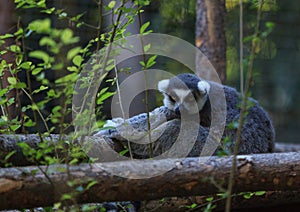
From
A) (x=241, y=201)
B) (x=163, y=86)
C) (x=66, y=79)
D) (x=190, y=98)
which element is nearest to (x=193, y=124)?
(x=190, y=98)

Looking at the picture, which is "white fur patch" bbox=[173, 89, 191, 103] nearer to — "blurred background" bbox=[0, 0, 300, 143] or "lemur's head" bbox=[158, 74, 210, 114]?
"lemur's head" bbox=[158, 74, 210, 114]

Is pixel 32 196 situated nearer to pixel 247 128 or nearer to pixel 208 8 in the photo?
pixel 247 128

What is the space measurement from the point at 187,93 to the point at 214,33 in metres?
1.21

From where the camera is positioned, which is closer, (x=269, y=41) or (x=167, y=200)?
(x=167, y=200)

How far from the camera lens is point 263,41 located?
20.1 ft

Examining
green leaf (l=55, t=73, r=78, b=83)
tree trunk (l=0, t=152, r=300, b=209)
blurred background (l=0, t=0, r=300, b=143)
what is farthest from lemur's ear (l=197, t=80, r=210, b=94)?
green leaf (l=55, t=73, r=78, b=83)

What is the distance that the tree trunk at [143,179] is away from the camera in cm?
171

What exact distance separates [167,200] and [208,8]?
2.34 metres

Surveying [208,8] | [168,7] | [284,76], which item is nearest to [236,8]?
[168,7]

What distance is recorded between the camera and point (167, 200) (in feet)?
8.23

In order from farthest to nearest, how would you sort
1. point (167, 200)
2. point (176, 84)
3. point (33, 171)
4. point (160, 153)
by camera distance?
point (176, 84), point (160, 153), point (167, 200), point (33, 171)

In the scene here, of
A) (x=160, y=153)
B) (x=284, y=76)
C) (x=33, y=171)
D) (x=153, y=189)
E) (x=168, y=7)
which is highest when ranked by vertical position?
(x=168, y=7)

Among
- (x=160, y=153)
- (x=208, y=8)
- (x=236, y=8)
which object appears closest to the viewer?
(x=160, y=153)

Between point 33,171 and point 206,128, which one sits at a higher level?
point 33,171
